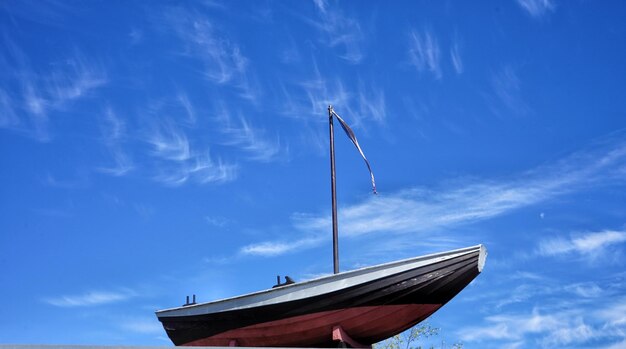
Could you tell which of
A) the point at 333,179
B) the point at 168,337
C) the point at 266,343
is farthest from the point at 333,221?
the point at 168,337

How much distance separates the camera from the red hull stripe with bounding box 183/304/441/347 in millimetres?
13617

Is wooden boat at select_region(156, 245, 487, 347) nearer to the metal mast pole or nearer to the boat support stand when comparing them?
the boat support stand

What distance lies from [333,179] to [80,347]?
9724 millimetres

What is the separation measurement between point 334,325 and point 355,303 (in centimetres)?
71

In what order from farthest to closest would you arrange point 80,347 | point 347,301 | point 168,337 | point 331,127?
1. point 331,127
2. point 168,337
3. point 347,301
4. point 80,347

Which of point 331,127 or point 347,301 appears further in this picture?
point 331,127

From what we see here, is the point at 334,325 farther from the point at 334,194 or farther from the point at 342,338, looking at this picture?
the point at 334,194

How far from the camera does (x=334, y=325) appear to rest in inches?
539

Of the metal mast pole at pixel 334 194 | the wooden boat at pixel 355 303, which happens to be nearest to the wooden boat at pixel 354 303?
the wooden boat at pixel 355 303

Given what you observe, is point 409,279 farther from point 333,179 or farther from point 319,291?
point 333,179

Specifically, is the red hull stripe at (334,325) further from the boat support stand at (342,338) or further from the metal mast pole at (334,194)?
the metal mast pole at (334,194)

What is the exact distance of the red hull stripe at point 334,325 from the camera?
13617mm

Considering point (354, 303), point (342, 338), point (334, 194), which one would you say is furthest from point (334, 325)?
point (334, 194)

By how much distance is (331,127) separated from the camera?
1809 centimetres
